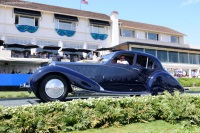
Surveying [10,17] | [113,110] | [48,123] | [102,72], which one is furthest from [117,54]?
[10,17]

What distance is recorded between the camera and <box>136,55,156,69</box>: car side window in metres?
8.30

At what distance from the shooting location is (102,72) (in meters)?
7.45

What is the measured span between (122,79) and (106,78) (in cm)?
60

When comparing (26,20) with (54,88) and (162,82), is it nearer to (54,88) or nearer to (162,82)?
(54,88)

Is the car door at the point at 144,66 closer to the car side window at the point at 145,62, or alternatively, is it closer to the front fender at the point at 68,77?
the car side window at the point at 145,62

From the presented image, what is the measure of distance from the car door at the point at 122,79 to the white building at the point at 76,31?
23.7 metres

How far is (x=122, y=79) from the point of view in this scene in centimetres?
768

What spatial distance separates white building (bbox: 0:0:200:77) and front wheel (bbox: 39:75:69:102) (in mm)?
23963

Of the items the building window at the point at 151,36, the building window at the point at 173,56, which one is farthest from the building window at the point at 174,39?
the building window at the point at 173,56

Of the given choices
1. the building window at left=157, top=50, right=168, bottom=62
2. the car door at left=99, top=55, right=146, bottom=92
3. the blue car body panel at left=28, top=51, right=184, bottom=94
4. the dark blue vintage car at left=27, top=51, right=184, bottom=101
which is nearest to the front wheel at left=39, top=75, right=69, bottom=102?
the dark blue vintage car at left=27, top=51, right=184, bottom=101

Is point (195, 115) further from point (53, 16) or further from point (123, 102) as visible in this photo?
point (53, 16)

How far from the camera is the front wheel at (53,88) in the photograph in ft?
21.9

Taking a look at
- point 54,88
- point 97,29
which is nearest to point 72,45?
point 97,29

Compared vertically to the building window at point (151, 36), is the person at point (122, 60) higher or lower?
lower
